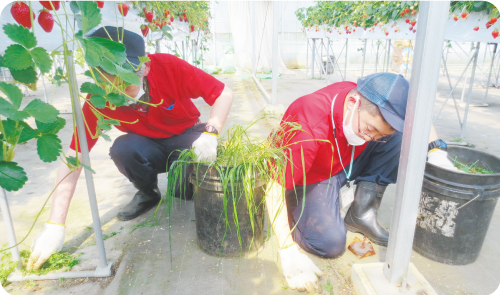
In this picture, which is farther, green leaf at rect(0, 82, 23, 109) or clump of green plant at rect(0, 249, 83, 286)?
clump of green plant at rect(0, 249, 83, 286)

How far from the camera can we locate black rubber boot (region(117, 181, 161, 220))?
1.83 meters

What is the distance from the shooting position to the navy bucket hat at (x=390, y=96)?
1.16 meters

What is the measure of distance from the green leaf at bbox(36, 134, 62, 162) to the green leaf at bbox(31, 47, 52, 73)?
7.4 inches

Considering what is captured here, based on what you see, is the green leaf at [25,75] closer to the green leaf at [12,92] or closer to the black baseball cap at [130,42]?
the green leaf at [12,92]

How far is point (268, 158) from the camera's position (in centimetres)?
128

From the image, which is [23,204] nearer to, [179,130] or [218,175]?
[179,130]

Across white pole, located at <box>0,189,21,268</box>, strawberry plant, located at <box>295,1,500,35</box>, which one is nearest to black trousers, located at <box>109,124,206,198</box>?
white pole, located at <box>0,189,21,268</box>

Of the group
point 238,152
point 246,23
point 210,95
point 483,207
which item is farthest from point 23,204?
point 246,23

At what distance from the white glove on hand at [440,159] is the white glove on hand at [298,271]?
29.3 inches

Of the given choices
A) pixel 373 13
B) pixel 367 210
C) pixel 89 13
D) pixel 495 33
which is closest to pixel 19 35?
pixel 89 13

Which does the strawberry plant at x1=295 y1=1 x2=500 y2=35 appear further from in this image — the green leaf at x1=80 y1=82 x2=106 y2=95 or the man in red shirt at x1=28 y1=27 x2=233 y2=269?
the green leaf at x1=80 y1=82 x2=106 y2=95

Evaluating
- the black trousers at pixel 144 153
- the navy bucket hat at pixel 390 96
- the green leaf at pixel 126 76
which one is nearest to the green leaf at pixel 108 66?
the green leaf at pixel 126 76

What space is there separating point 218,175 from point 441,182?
38.1 inches

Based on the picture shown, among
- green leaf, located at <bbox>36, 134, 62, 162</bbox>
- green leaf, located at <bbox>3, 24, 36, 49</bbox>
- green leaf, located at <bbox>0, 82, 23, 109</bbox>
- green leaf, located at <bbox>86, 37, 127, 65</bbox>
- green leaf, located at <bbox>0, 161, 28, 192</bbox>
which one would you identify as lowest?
green leaf, located at <bbox>0, 161, 28, 192</bbox>
